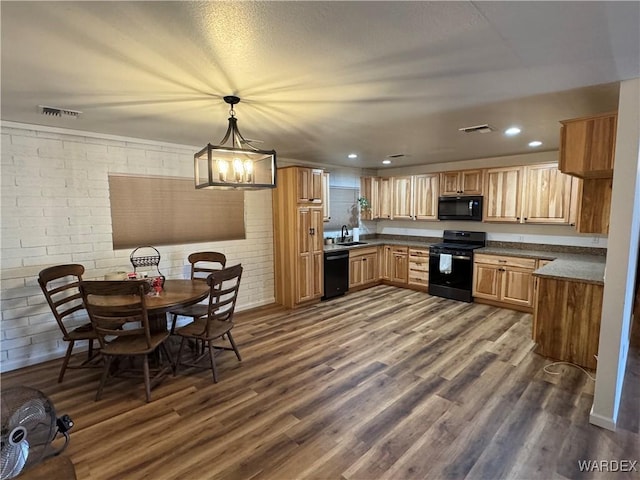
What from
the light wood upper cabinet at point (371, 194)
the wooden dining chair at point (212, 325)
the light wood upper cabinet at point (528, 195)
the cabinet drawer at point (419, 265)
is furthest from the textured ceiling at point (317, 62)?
the light wood upper cabinet at point (371, 194)

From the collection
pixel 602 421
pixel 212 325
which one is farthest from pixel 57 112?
pixel 602 421

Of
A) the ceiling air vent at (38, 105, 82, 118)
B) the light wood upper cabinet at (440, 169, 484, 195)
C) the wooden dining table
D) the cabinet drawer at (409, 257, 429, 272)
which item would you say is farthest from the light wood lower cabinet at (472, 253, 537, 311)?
the ceiling air vent at (38, 105, 82, 118)

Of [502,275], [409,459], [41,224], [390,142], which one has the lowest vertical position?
[409,459]

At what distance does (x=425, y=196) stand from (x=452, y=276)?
1558mm

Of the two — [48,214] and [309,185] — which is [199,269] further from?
[309,185]

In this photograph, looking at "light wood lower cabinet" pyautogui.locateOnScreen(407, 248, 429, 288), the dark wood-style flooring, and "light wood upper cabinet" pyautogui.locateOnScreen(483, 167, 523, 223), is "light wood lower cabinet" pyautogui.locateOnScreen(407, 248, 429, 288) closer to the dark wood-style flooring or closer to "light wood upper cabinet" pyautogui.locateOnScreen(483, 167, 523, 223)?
"light wood upper cabinet" pyautogui.locateOnScreen(483, 167, 523, 223)

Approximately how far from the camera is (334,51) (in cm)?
177

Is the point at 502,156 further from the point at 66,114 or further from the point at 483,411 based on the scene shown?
the point at 66,114

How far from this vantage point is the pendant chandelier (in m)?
2.35

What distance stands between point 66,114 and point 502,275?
5638 millimetres

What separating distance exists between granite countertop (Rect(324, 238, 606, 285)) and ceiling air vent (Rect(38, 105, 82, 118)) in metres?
3.71

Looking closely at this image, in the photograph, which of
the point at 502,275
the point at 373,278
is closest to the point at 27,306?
the point at 373,278

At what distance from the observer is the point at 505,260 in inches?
192

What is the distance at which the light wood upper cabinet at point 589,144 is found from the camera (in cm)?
241
